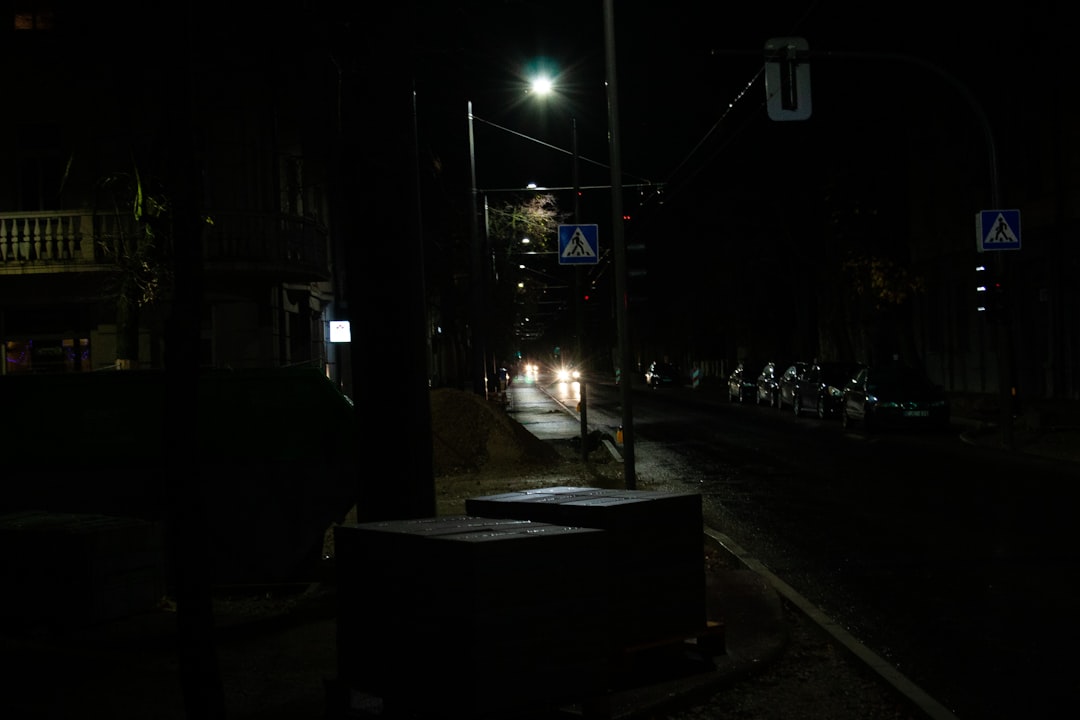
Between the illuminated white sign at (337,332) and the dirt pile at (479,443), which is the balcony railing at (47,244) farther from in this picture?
the dirt pile at (479,443)

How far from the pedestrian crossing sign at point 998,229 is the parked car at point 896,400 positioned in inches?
233

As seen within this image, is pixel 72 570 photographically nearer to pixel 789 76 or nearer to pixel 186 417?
pixel 186 417

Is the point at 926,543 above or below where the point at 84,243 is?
below

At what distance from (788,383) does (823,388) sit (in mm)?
4376

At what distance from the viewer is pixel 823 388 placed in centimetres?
3269

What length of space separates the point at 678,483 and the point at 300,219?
10627mm

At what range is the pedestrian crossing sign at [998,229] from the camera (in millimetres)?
21188

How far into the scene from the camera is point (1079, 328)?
31.3 metres

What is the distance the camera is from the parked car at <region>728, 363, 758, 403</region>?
1729 inches

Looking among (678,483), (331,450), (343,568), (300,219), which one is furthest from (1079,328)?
(343,568)

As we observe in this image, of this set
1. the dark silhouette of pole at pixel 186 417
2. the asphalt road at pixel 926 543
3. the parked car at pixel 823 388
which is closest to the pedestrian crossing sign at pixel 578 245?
the asphalt road at pixel 926 543

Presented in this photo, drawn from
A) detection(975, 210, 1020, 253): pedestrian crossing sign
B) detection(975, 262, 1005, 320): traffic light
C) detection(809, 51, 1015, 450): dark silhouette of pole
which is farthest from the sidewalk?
detection(975, 262, 1005, 320): traffic light

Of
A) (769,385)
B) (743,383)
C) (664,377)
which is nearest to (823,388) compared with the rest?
(769,385)

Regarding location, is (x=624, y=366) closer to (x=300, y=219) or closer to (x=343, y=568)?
(x=343, y=568)
